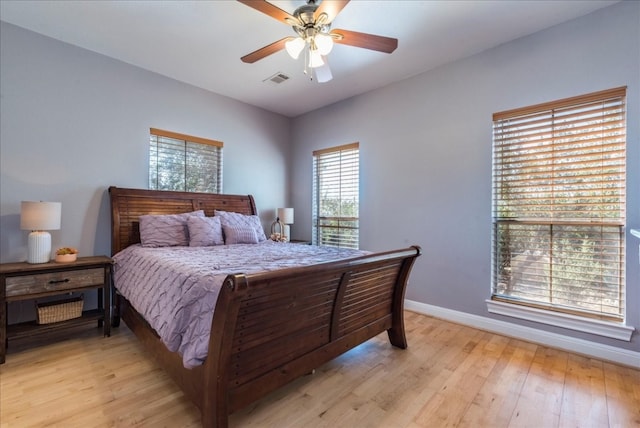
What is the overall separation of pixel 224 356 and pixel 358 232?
2.95 m

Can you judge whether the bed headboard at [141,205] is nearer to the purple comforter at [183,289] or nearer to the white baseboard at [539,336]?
the purple comforter at [183,289]

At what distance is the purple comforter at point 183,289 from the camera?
1.48 m

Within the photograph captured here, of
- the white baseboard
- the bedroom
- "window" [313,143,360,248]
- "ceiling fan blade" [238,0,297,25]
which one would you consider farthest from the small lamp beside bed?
"ceiling fan blade" [238,0,297,25]

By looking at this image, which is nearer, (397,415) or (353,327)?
(397,415)

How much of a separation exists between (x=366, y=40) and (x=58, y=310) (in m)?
3.46

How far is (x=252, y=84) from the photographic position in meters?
3.76

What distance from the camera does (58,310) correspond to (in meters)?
2.54

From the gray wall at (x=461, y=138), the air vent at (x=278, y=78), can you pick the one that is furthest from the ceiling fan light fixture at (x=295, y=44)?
the gray wall at (x=461, y=138)

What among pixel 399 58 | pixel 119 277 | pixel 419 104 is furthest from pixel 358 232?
pixel 119 277

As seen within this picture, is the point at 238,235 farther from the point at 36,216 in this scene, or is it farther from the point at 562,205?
the point at 562,205

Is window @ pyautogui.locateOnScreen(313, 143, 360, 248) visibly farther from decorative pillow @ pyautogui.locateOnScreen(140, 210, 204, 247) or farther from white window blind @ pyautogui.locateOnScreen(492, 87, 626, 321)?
decorative pillow @ pyautogui.locateOnScreen(140, 210, 204, 247)

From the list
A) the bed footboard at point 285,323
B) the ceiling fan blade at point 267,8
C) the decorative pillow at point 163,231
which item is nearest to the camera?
the bed footboard at point 285,323

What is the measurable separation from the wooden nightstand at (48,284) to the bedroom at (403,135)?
0.49m

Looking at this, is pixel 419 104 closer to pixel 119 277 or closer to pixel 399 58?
pixel 399 58
